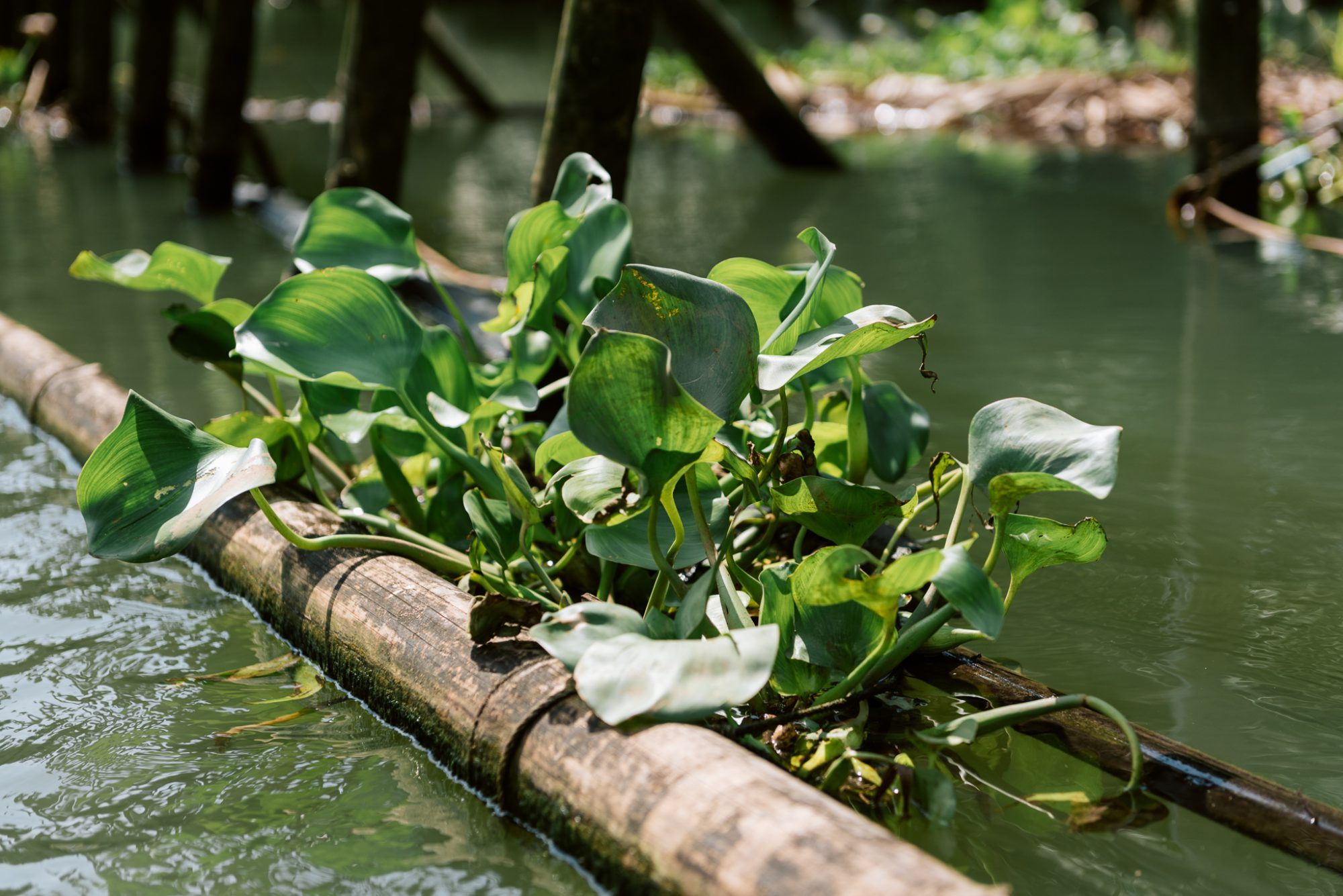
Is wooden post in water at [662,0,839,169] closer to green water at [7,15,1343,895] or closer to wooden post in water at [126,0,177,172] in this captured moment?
green water at [7,15,1343,895]

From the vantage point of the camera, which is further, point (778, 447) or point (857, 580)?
point (778, 447)

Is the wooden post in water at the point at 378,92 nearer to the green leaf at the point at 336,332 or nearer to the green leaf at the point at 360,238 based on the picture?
the green leaf at the point at 360,238

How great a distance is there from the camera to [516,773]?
131cm

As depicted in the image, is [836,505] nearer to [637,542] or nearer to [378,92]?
[637,542]

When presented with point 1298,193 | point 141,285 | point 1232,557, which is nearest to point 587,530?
point 141,285

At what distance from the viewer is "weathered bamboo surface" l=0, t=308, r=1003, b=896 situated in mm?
1017

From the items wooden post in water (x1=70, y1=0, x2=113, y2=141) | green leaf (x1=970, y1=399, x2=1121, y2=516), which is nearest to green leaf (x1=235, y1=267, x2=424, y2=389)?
green leaf (x1=970, y1=399, x2=1121, y2=516)

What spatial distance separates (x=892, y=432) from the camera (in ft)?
6.28

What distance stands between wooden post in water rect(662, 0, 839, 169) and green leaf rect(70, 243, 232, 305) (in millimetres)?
4218

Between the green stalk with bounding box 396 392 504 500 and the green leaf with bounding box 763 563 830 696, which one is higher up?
the green stalk with bounding box 396 392 504 500

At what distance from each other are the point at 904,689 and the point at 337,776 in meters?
0.71

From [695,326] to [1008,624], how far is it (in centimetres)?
75

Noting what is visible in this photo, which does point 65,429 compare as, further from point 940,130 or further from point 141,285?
point 940,130

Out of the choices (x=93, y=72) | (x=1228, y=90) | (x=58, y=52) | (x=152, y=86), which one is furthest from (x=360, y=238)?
(x=58, y=52)
